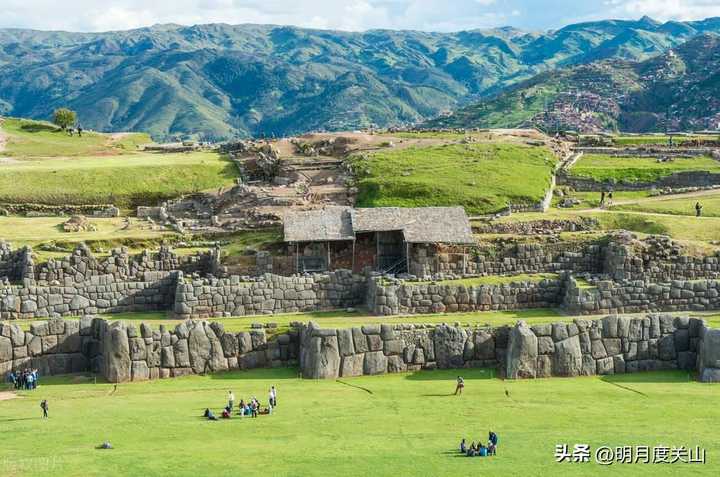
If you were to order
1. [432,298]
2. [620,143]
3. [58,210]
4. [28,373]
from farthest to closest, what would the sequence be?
1. [620,143]
2. [58,210]
3. [432,298]
4. [28,373]

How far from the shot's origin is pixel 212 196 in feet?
219

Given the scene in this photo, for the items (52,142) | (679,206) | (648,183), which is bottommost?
(679,206)

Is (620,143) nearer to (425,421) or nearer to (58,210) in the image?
(58,210)

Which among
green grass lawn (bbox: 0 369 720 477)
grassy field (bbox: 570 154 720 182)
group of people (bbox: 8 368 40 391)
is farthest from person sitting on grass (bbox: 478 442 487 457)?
grassy field (bbox: 570 154 720 182)

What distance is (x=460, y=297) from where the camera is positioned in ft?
145

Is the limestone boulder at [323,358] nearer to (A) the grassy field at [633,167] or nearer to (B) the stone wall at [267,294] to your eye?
(B) the stone wall at [267,294]

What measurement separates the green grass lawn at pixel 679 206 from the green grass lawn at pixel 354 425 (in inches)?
1157

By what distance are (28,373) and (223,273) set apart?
1757 centimetres

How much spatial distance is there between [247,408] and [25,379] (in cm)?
885

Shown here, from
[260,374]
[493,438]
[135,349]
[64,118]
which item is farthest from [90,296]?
[64,118]

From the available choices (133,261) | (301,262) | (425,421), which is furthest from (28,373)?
(301,262)

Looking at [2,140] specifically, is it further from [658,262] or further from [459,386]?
[459,386]

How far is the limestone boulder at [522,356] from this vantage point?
32.0 meters

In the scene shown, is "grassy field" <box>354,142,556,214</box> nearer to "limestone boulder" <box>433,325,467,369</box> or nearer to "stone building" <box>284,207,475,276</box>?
"stone building" <box>284,207,475,276</box>
